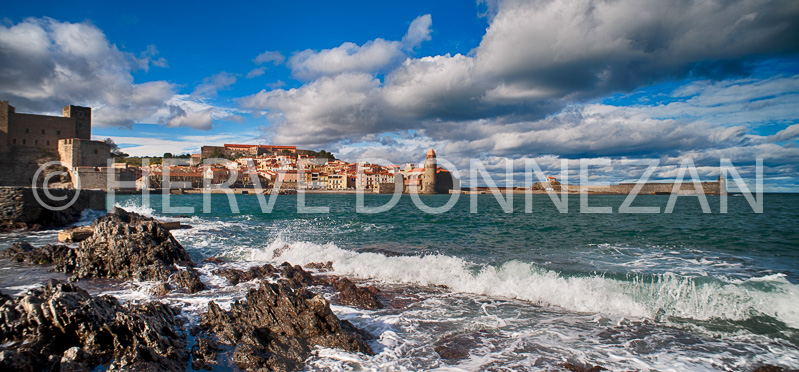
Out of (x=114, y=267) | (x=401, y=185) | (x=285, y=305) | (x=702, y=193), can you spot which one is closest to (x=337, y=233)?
(x=114, y=267)

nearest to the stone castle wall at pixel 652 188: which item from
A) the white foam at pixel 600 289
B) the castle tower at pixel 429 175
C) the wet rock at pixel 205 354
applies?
the castle tower at pixel 429 175

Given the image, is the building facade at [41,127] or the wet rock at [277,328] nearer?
the wet rock at [277,328]

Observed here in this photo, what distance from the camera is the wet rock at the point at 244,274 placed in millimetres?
7566

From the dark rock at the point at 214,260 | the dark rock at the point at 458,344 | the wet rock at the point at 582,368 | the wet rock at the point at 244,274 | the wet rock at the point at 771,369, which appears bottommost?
the wet rock at the point at 771,369

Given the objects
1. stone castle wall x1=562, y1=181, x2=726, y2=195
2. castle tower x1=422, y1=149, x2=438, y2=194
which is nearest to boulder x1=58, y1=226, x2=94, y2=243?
castle tower x1=422, y1=149, x2=438, y2=194

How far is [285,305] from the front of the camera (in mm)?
4879

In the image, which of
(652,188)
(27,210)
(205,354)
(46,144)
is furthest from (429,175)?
(205,354)

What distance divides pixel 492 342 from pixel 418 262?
4.38 meters

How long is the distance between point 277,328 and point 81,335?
1.93 metres

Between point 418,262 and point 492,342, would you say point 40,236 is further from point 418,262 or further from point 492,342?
point 492,342

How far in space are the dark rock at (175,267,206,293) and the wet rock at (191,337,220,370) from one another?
265 centimetres

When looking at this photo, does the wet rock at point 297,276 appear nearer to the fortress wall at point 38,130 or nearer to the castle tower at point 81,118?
the fortress wall at point 38,130

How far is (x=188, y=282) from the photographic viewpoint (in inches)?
268

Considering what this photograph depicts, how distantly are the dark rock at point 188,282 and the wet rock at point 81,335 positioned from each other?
7.98 feet
